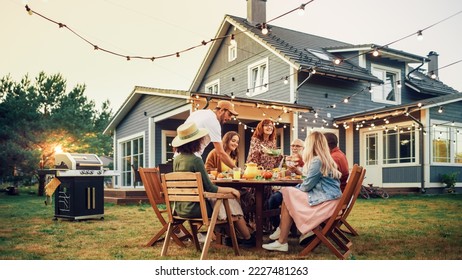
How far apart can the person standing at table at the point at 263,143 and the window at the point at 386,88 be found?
711 cm

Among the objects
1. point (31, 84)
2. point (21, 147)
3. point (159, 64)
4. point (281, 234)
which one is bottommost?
point (281, 234)

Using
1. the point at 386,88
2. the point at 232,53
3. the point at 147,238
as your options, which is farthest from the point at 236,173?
the point at 386,88

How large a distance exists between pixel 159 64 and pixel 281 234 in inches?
84.4

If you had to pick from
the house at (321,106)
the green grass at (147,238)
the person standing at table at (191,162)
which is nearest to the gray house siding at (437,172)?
the house at (321,106)

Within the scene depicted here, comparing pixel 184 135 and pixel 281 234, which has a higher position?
pixel 184 135

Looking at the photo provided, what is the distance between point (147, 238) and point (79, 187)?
1.73 m

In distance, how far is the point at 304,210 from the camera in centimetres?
308

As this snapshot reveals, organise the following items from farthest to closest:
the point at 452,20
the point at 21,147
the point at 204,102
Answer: the point at 204,102, the point at 21,147, the point at 452,20

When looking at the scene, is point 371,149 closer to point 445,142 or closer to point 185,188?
point 445,142

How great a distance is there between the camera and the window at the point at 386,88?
1081 centimetres

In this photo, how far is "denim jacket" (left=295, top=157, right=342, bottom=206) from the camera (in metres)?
3.04

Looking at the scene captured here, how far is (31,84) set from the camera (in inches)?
149
